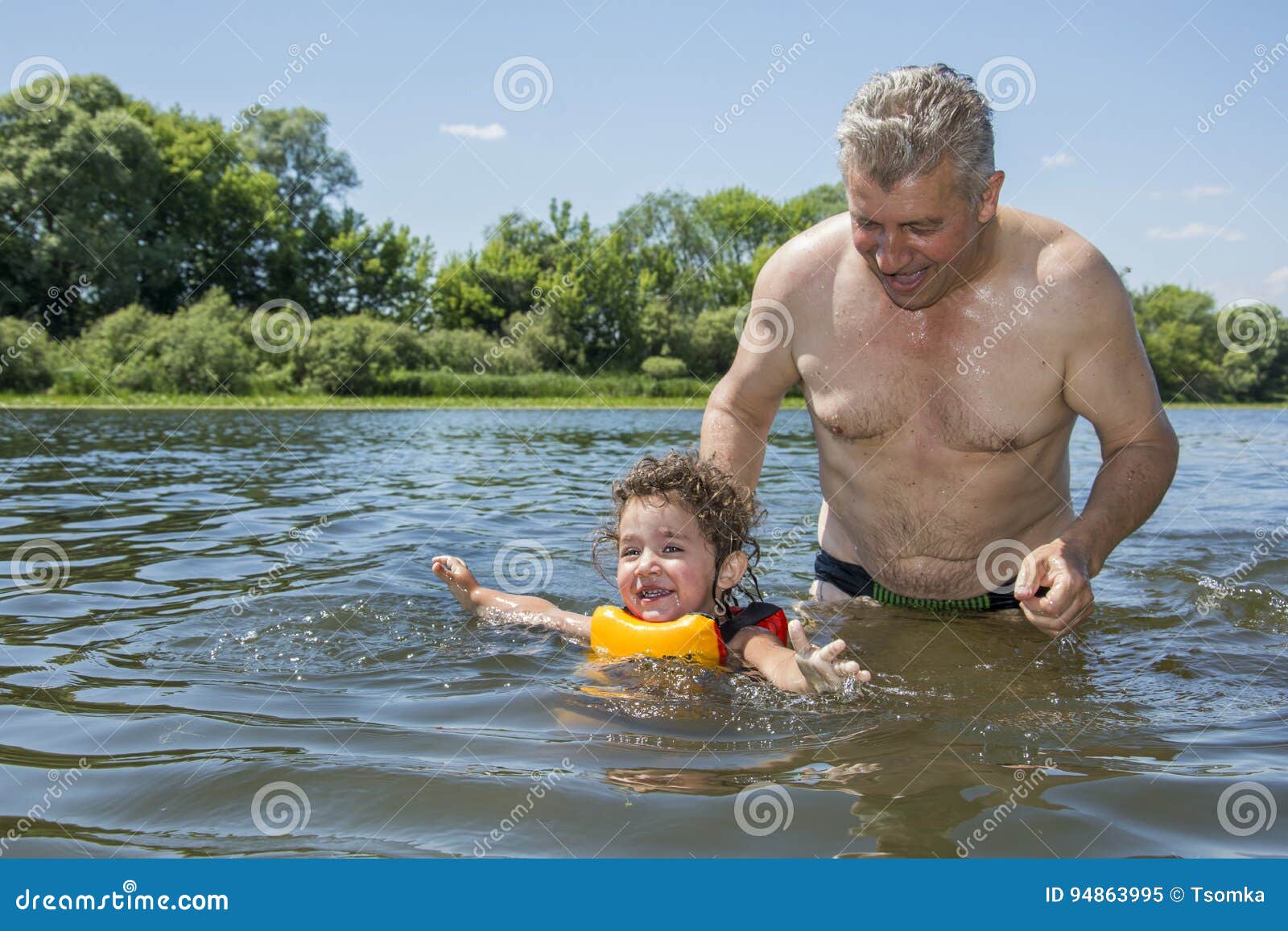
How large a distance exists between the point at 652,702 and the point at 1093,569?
151 centimetres

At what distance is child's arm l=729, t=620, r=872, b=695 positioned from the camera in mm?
2859

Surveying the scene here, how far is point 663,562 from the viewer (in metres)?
4.20

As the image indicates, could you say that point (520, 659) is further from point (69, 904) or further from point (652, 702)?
point (69, 904)

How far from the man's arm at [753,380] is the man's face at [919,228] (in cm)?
58

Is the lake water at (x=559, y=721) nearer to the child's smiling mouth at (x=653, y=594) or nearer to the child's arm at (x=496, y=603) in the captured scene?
the child's arm at (x=496, y=603)

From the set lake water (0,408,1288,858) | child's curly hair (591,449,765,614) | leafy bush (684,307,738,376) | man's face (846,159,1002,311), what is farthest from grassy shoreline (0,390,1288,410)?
man's face (846,159,1002,311)

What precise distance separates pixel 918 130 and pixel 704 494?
1.54 metres

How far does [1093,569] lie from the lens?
11.5ft

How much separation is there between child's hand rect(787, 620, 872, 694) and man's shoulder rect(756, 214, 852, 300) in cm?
191

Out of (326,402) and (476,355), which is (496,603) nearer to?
(326,402)

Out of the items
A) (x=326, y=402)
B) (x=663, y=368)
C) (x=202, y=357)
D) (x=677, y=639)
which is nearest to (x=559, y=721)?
(x=677, y=639)

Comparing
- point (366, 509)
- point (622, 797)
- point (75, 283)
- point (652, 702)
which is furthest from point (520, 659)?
point (75, 283)

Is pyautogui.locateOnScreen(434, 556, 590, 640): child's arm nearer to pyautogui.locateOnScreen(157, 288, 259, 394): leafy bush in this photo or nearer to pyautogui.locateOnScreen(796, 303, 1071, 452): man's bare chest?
pyautogui.locateOnScreen(796, 303, 1071, 452): man's bare chest

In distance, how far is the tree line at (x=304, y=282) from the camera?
32.0 metres
